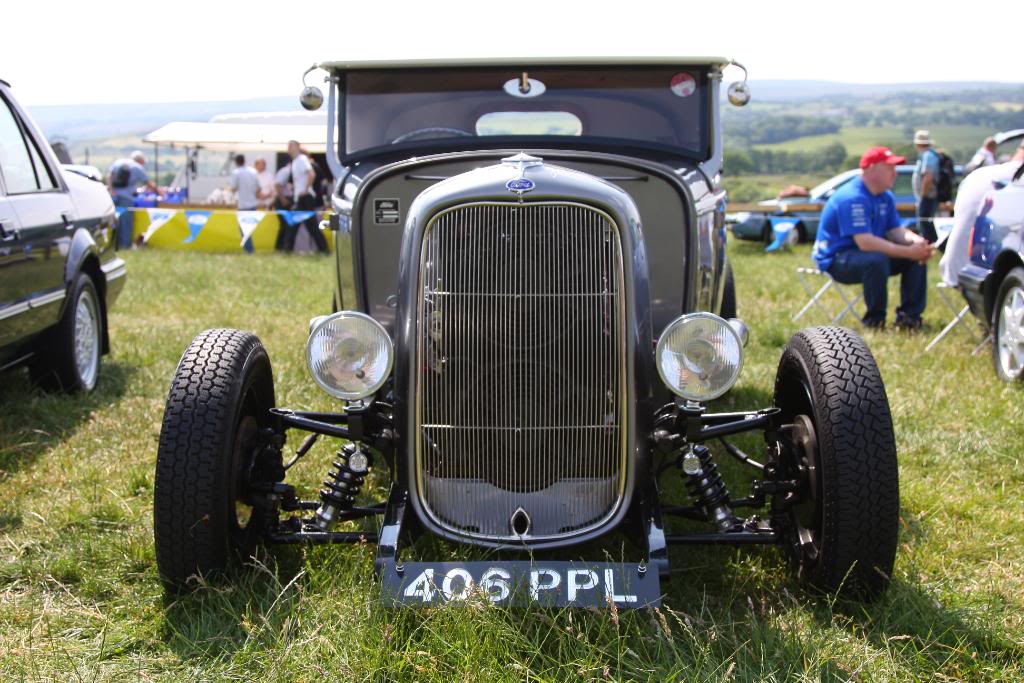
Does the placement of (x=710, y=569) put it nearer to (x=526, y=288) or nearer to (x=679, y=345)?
(x=679, y=345)

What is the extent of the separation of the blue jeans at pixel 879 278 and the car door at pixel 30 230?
544 cm

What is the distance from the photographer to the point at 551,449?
315 cm

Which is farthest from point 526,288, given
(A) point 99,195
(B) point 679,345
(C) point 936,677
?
(A) point 99,195

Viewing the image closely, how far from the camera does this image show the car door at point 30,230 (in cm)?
502

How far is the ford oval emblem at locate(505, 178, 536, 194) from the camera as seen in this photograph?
10.3 ft

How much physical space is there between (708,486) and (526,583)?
28.0 inches

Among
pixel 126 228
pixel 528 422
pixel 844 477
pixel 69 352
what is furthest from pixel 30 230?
pixel 126 228

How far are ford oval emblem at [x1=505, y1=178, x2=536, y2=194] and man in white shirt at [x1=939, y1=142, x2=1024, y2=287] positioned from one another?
516cm

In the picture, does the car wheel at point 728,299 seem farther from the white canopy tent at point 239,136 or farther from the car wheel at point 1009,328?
the white canopy tent at point 239,136

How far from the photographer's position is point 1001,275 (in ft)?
22.0

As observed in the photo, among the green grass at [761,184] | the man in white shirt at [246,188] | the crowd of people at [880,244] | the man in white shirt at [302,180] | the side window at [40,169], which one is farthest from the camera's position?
the green grass at [761,184]

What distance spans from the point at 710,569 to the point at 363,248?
201 cm

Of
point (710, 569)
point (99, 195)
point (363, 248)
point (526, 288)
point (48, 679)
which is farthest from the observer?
point (99, 195)

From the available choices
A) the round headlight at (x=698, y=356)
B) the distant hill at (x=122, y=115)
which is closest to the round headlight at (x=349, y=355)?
the round headlight at (x=698, y=356)
